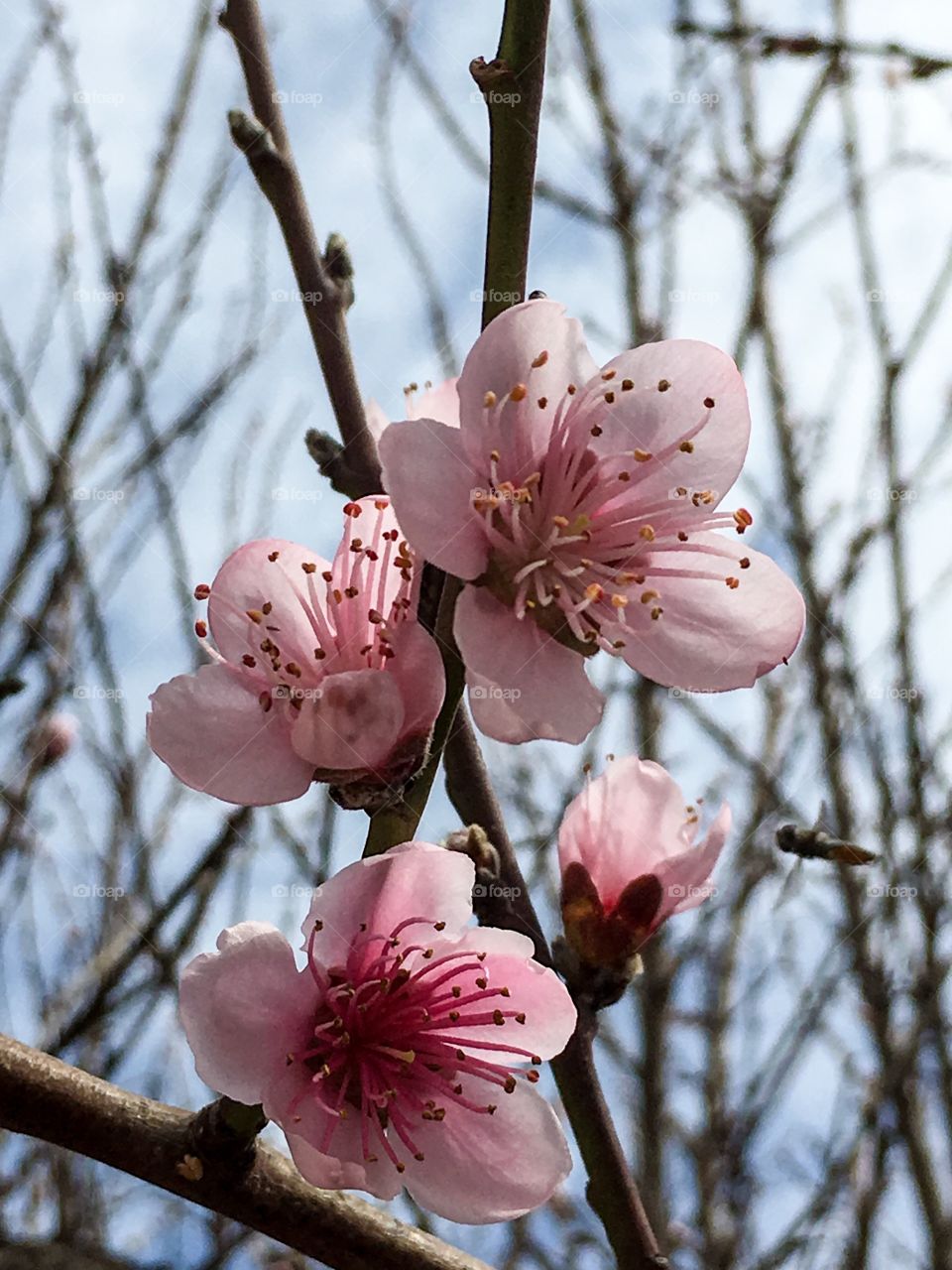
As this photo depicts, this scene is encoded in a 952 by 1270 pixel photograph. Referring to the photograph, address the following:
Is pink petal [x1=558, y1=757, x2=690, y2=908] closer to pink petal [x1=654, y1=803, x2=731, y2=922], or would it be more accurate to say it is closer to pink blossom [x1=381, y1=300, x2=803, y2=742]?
pink petal [x1=654, y1=803, x2=731, y2=922]

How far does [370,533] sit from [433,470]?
0.13 meters

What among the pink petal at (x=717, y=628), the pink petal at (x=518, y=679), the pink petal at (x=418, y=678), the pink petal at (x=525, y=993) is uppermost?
the pink petal at (x=717, y=628)

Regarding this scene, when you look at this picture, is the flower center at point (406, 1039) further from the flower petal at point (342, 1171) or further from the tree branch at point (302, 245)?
the tree branch at point (302, 245)

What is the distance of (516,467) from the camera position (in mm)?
Answer: 1214

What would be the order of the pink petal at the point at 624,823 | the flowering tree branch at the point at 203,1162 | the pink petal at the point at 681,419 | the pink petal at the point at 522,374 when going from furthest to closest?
1. the pink petal at the point at 624,823
2. the pink petal at the point at 681,419
3. the pink petal at the point at 522,374
4. the flowering tree branch at the point at 203,1162

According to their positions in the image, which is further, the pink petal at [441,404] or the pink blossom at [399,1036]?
the pink petal at [441,404]

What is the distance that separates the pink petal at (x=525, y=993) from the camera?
1.11 m

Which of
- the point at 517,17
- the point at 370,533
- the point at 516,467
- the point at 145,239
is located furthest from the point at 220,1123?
the point at 145,239

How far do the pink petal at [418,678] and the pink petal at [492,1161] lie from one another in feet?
1.15

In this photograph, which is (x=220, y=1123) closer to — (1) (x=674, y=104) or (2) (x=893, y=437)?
Result: (2) (x=893, y=437)

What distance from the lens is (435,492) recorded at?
1.06m

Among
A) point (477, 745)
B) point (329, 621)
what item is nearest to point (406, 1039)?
point (477, 745)

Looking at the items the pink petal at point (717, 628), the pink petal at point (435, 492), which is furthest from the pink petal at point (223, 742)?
the pink petal at point (717, 628)

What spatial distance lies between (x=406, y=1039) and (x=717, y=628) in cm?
46
